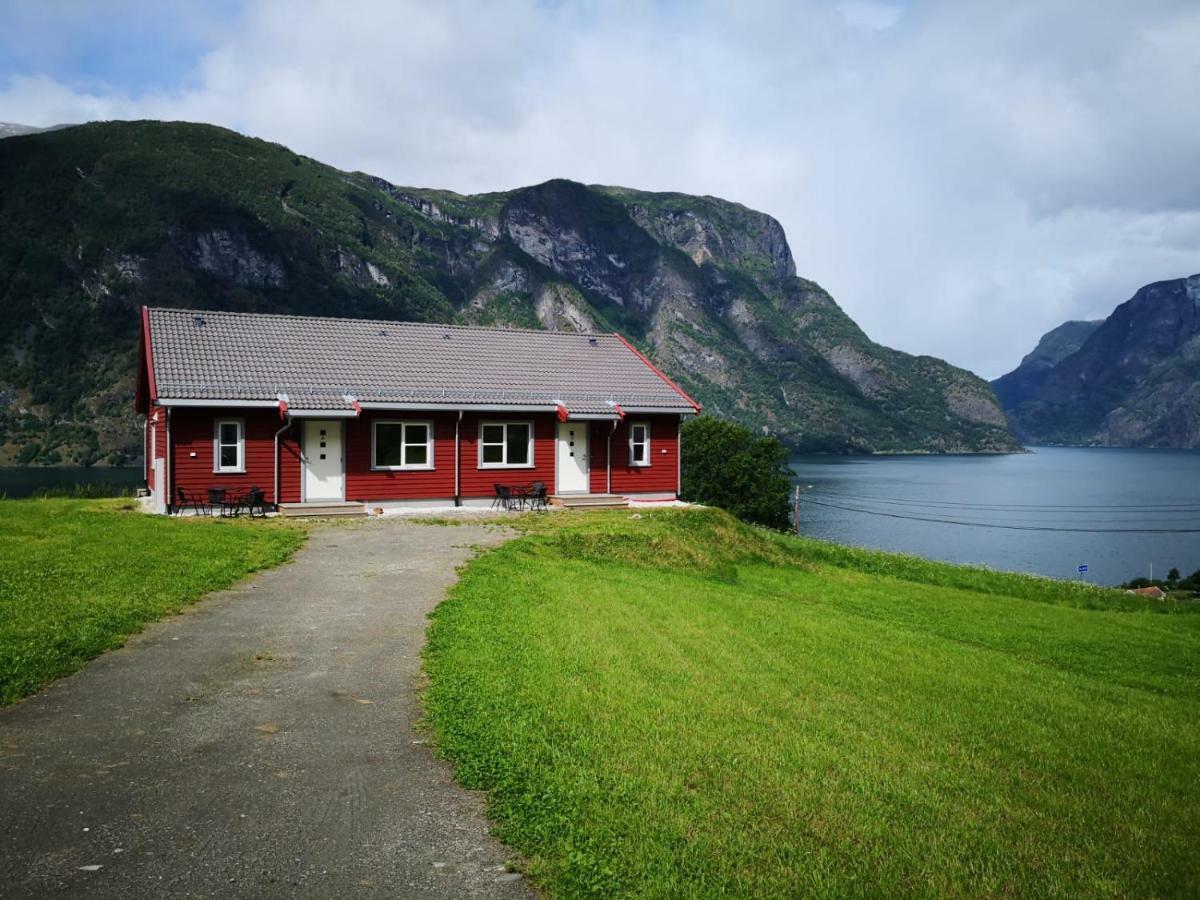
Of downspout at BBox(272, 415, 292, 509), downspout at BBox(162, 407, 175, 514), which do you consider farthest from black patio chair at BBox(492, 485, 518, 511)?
downspout at BBox(162, 407, 175, 514)

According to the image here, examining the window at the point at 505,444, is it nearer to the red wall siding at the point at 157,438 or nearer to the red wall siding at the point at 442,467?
the red wall siding at the point at 442,467

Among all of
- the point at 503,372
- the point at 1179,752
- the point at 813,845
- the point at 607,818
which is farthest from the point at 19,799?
the point at 503,372

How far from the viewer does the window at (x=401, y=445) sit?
2408cm

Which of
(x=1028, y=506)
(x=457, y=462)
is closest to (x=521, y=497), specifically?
(x=457, y=462)

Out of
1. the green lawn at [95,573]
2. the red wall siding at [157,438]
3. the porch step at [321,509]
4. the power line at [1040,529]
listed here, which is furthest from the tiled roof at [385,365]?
the power line at [1040,529]

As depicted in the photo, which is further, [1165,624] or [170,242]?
[170,242]

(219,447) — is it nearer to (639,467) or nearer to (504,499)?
(504,499)

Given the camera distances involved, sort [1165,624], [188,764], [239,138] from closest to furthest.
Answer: [188,764], [1165,624], [239,138]

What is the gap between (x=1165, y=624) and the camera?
17.3m

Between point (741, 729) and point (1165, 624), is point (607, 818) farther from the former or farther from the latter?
point (1165, 624)

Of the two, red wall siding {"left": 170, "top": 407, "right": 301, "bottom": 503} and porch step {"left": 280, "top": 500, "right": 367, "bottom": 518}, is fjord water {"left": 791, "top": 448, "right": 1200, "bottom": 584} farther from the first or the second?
red wall siding {"left": 170, "top": 407, "right": 301, "bottom": 503}

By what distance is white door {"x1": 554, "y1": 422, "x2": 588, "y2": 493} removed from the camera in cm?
2620

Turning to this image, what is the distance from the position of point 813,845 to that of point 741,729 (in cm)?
196

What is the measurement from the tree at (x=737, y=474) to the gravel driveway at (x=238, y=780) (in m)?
46.6
